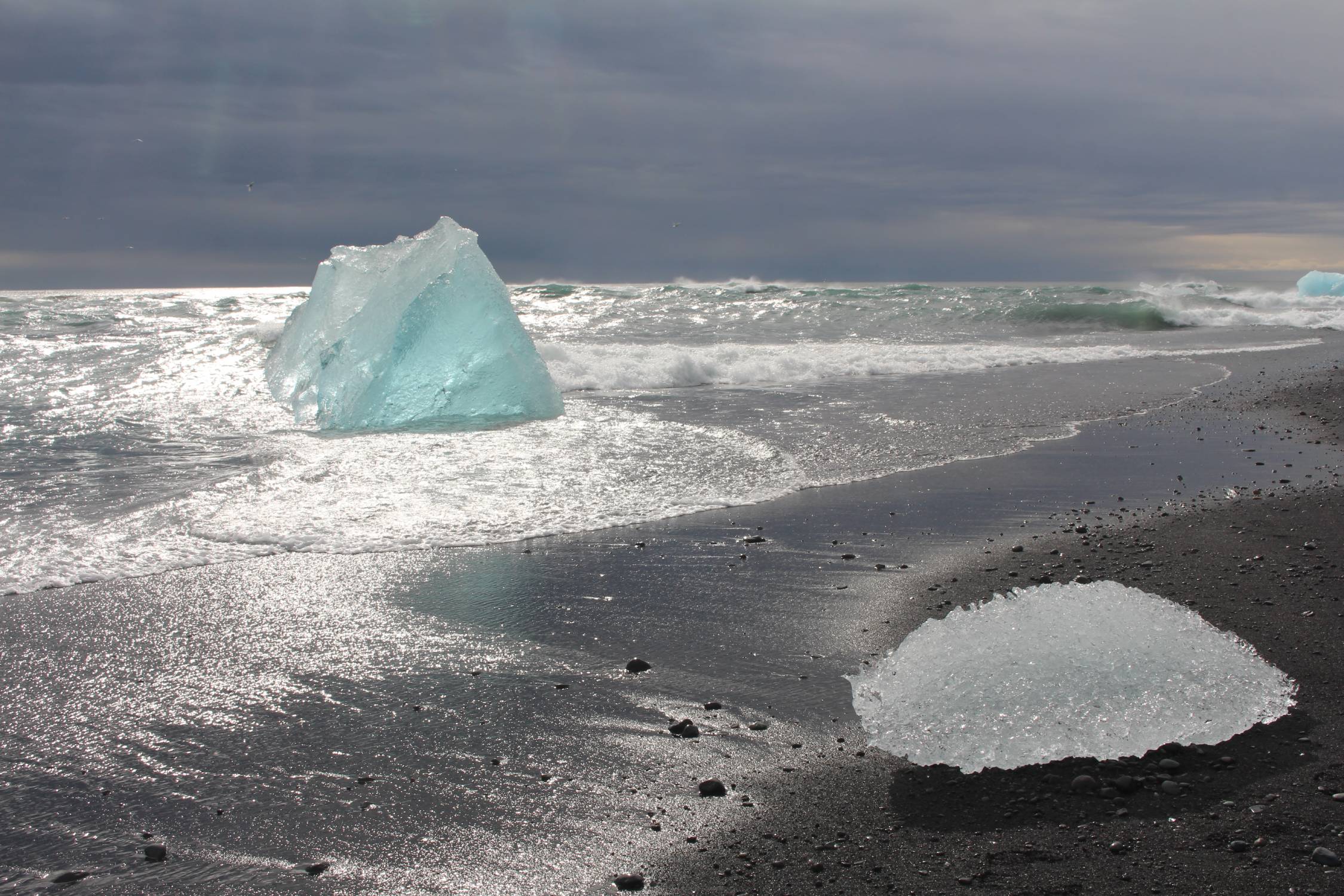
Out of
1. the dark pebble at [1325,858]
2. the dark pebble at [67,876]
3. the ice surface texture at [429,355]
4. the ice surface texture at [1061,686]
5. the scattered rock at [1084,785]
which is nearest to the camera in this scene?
the dark pebble at [1325,858]

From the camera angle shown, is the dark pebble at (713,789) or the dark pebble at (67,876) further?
the dark pebble at (713,789)

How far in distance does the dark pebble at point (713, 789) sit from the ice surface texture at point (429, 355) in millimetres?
8347

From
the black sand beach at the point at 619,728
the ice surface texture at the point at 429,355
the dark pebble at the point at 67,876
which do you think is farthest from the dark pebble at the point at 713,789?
→ the ice surface texture at the point at 429,355

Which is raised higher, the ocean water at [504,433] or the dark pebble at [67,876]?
the ocean water at [504,433]

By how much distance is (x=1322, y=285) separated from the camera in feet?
133

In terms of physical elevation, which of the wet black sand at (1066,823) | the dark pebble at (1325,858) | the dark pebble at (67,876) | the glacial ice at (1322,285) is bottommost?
the dark pebble at (67,876)

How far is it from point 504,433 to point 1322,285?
42.1m

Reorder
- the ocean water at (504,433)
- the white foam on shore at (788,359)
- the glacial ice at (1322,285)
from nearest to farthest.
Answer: the ocean water at (504,433) → the white foam on shore at (788,359) → the glacial ice at (1322,285)

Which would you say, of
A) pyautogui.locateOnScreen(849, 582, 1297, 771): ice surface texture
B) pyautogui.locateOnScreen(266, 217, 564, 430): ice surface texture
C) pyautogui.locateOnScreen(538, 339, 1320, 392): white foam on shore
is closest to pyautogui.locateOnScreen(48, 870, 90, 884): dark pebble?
pyautogui.locateOnScreen(849, 582, 1297, 771): ice surface texture

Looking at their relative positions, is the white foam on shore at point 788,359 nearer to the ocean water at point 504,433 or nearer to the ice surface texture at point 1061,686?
the ocean water at point 504,433

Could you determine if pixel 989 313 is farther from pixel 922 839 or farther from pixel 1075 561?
pixel 922 839

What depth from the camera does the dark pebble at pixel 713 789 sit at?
3.14m

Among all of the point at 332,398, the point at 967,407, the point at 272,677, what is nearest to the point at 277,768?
the point at 272,677

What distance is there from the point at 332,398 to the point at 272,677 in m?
7.84
